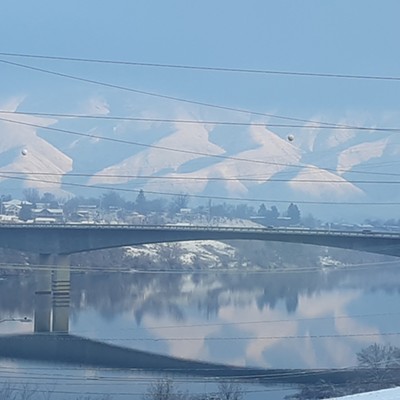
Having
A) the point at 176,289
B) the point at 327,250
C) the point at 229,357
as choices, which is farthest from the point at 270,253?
the point at 229,357

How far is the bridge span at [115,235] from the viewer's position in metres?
33.8

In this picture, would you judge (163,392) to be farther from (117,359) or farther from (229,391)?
(117,359)

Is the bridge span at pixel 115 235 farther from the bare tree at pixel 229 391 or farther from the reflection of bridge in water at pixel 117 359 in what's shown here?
the bare tree at pixel 229 391

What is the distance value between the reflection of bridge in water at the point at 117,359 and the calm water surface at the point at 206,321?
49 cm

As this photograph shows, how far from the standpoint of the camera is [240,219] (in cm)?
7169

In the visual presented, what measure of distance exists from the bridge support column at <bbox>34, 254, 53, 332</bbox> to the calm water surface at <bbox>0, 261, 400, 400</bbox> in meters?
0.29

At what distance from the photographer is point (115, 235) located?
34.8 meters

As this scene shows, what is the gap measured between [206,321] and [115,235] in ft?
25.2

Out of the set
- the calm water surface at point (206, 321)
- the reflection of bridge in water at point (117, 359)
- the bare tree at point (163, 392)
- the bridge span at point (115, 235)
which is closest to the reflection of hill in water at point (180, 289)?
the calm water surface at point (206, 321)

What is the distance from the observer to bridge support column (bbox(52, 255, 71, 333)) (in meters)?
28.6

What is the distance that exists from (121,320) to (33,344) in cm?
534

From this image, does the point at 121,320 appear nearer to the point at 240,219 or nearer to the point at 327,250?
the point at 327,250

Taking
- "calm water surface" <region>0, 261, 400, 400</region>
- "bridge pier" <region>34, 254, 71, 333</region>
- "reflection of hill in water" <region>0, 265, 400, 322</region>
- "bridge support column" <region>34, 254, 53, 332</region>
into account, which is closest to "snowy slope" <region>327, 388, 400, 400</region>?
"calm water surface" <region>0, 261, 400, 400</region>

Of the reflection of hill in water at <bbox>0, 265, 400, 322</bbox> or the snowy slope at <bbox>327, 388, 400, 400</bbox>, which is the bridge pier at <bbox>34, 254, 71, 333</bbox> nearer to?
the reflection of hill in water at <bbox>0, 265, 400, 322</bbox>
